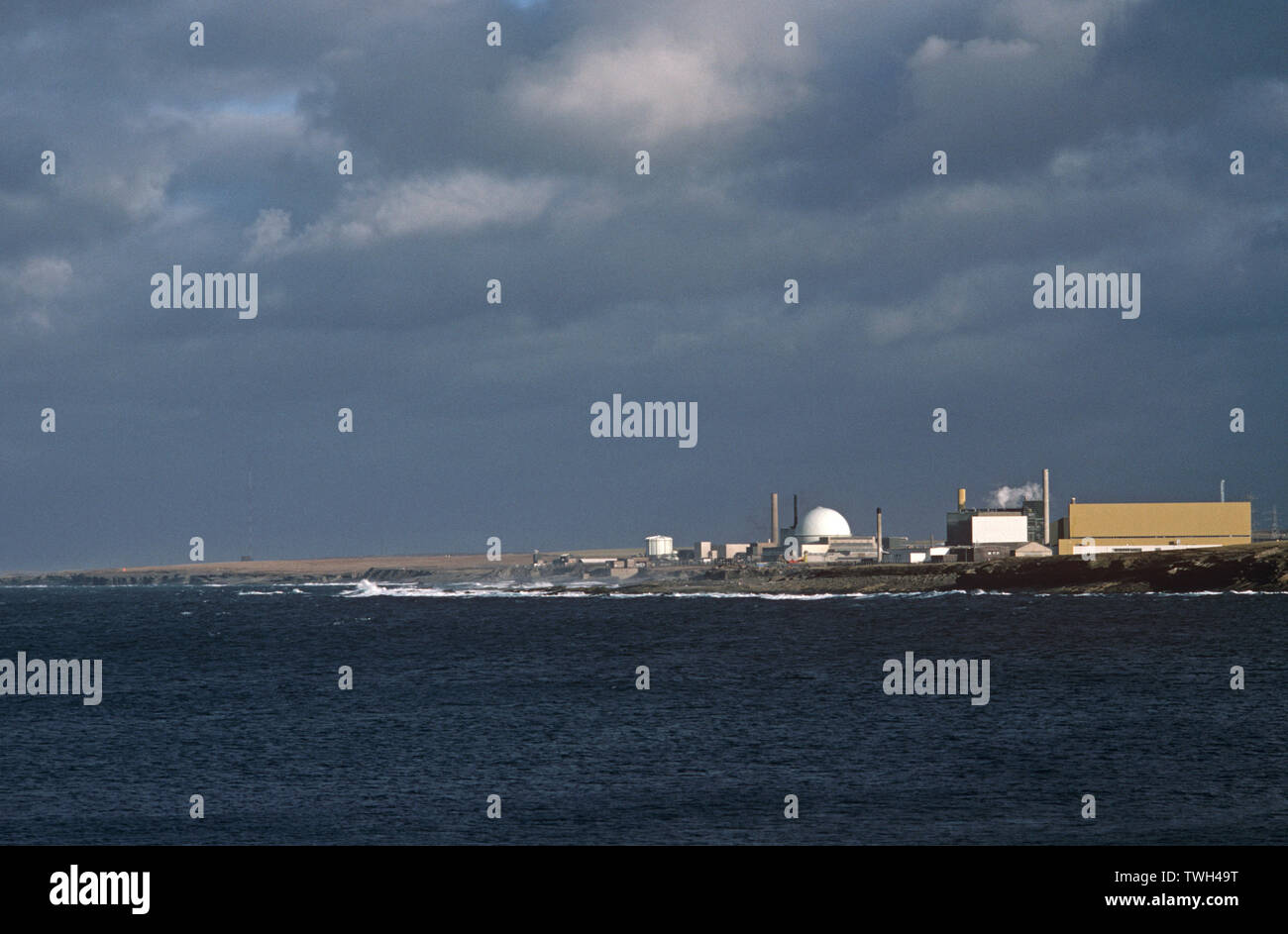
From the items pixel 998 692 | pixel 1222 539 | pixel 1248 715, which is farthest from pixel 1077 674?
pixel 1222 539

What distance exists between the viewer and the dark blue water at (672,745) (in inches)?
1425

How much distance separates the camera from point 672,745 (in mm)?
52781

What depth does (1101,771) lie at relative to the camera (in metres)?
44.0

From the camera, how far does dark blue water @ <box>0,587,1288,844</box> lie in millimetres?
36188

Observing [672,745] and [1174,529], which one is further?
[1174,529]

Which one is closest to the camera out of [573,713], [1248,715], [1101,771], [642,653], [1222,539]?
[1101,771]

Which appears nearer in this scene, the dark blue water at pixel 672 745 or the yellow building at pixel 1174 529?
the dark blue water at pixel 672 745

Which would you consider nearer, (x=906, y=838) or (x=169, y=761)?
(x=906, y=838)

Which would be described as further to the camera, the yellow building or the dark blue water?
the yellow building

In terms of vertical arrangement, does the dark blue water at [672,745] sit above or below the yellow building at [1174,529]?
below

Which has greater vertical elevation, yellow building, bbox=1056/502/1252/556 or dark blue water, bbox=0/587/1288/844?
yellow building, bbox=1056/502/1252/556
